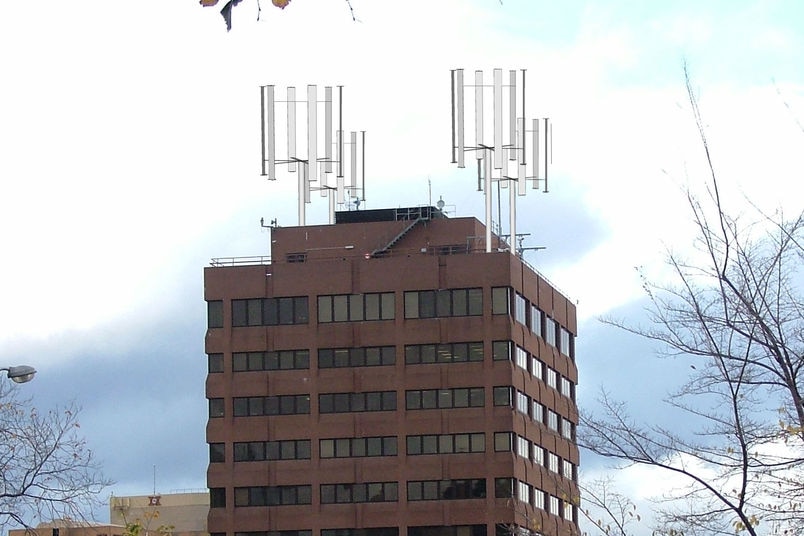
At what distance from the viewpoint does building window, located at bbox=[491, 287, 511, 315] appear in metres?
130

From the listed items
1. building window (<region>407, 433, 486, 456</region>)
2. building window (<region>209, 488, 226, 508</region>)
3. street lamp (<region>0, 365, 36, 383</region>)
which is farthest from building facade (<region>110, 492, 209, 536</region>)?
street lamp (<region>0, 365, 36, 383</region>)

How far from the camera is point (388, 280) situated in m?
132

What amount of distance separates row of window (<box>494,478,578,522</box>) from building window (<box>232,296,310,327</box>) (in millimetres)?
19438

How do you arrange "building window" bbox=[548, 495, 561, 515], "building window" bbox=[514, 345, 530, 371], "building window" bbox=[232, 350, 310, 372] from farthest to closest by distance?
"building window" bbox=[548, 495, 561, 515], "building window" bbox=[232, 350, 310, 372], "building window" bbox=[514, 345, 530, 371]

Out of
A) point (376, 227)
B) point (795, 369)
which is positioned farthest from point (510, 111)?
point (795, 369)

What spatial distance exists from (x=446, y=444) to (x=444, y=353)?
6.67 metres

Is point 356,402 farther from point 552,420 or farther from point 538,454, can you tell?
point 552,420

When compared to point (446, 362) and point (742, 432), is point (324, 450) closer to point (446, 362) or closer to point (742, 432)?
point (446, 362)

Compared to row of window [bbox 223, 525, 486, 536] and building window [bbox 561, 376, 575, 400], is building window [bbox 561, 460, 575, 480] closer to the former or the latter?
building window [bbox 561, 376, 575, 400]

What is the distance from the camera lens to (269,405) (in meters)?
132

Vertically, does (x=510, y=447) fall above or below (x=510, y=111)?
Answer: below

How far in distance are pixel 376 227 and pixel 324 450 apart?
17.7 meters

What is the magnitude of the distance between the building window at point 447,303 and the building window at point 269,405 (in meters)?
10.7

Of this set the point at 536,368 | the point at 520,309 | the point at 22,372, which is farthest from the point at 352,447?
the point at 22,372
